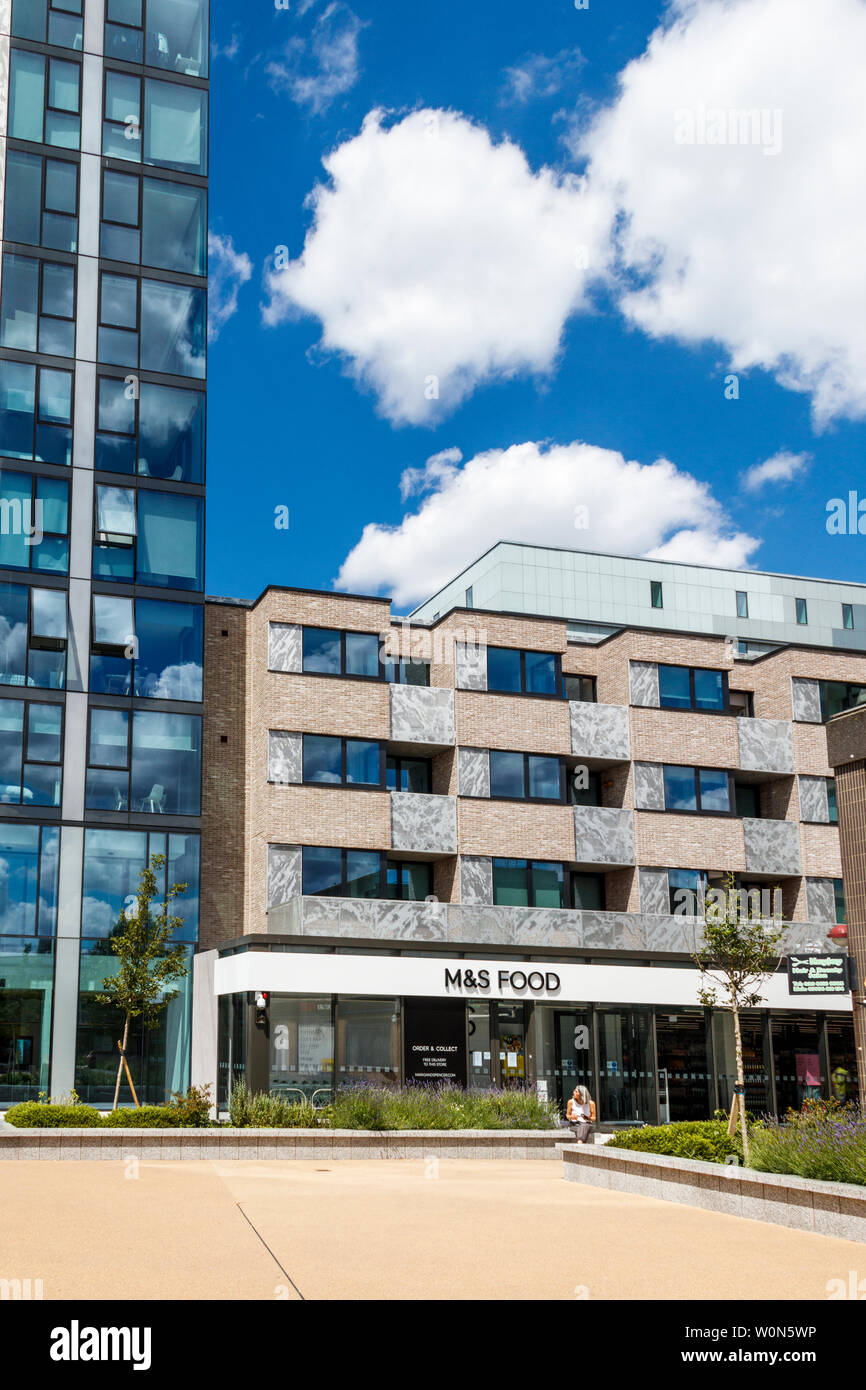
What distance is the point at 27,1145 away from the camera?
22.8m

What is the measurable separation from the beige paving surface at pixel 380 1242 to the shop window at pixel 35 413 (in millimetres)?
21179

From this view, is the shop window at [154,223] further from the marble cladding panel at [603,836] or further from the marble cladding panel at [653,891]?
the marble cladding panel at [653,891]

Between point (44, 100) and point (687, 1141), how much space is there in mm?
33127

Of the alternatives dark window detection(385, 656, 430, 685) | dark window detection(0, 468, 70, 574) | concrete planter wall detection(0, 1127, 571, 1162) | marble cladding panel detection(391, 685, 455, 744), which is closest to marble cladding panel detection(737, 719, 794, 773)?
marble cladding panel detection(391, 685, 455, 744)

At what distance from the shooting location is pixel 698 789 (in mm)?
39781

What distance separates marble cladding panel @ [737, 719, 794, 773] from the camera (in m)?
40.6

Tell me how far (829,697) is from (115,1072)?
77.0 ft

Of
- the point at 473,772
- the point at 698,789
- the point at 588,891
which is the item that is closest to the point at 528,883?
the point at 473,772

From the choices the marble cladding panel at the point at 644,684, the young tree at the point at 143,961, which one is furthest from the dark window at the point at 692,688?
the young tree at the point at 143,961

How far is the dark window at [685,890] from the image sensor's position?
38531 millimetres

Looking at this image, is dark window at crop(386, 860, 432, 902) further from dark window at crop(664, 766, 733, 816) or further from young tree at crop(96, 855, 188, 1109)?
young tree at crop(96, 855, 188, 1109)

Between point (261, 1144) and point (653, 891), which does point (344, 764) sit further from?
point (261, 1144)

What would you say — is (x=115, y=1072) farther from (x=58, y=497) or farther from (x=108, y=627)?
(x=58, y=497)
